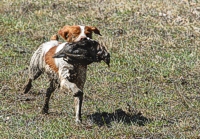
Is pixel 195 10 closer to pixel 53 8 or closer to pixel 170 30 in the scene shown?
pixel 170 30

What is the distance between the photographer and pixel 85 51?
711 centimetres

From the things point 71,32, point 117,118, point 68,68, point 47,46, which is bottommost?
point 117,118

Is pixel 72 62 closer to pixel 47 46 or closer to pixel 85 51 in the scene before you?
pixel 85 51

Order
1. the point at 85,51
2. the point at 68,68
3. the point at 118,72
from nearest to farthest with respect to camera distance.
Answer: the point at 85,51 < the point at 68,68 < the point at 118,72

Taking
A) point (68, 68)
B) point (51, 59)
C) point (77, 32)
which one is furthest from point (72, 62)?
point (51, 59)

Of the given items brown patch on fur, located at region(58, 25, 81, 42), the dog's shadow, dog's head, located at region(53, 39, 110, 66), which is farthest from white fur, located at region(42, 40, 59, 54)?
the dog's shadow

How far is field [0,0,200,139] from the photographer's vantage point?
736 centimetres

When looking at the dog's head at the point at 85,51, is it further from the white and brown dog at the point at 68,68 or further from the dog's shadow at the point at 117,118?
the dog's shadow at the point at 117,118

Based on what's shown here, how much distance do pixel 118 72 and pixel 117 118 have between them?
2.77 meters

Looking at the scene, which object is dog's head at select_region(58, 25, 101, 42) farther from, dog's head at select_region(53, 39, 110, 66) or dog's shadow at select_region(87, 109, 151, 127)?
dog's shadow at select_region(87, 109, 151, 127)

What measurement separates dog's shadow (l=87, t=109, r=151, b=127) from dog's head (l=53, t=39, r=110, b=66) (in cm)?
96

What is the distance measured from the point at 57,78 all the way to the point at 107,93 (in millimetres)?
1653

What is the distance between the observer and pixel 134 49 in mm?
11867

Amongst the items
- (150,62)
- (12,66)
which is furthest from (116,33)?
(12,66)
